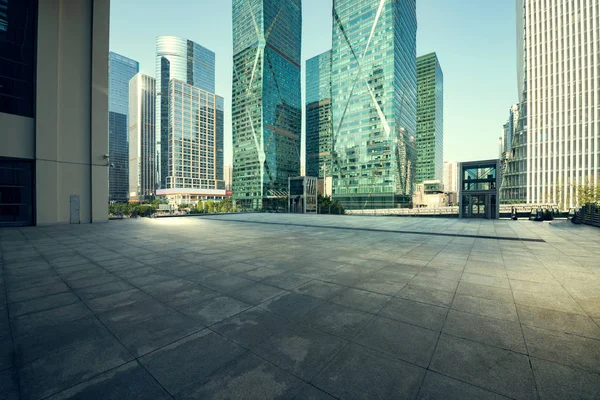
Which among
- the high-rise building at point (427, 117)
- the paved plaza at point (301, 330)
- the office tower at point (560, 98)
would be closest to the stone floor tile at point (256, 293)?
the paved plaza at point (301, 330)

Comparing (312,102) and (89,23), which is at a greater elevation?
(312,102)

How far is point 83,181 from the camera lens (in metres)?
23.5

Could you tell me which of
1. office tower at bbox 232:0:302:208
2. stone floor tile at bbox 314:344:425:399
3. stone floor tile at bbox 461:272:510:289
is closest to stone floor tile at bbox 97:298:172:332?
stone floor tile at bbox 314:344:425:399

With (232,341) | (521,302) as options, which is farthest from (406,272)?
(232,341)

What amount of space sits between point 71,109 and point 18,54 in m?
5.61

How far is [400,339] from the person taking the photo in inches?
141

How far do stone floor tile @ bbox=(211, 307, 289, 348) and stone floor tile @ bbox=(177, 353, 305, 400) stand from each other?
56cm

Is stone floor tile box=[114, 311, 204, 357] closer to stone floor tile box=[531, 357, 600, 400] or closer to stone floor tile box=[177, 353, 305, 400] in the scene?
stone floor tile box=[177, 353, 305, 400]

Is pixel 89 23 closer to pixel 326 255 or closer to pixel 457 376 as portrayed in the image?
pixel 326 255

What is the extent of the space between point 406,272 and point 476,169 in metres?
31.1

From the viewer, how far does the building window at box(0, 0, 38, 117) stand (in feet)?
66.9

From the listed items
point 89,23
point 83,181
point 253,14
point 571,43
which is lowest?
point 83,181

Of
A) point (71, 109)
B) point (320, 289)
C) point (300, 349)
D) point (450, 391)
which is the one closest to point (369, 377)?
point (450, 391)

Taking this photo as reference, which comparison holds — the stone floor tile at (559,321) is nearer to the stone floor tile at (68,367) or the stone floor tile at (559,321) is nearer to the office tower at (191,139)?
the stone floor tile at (68,367)
